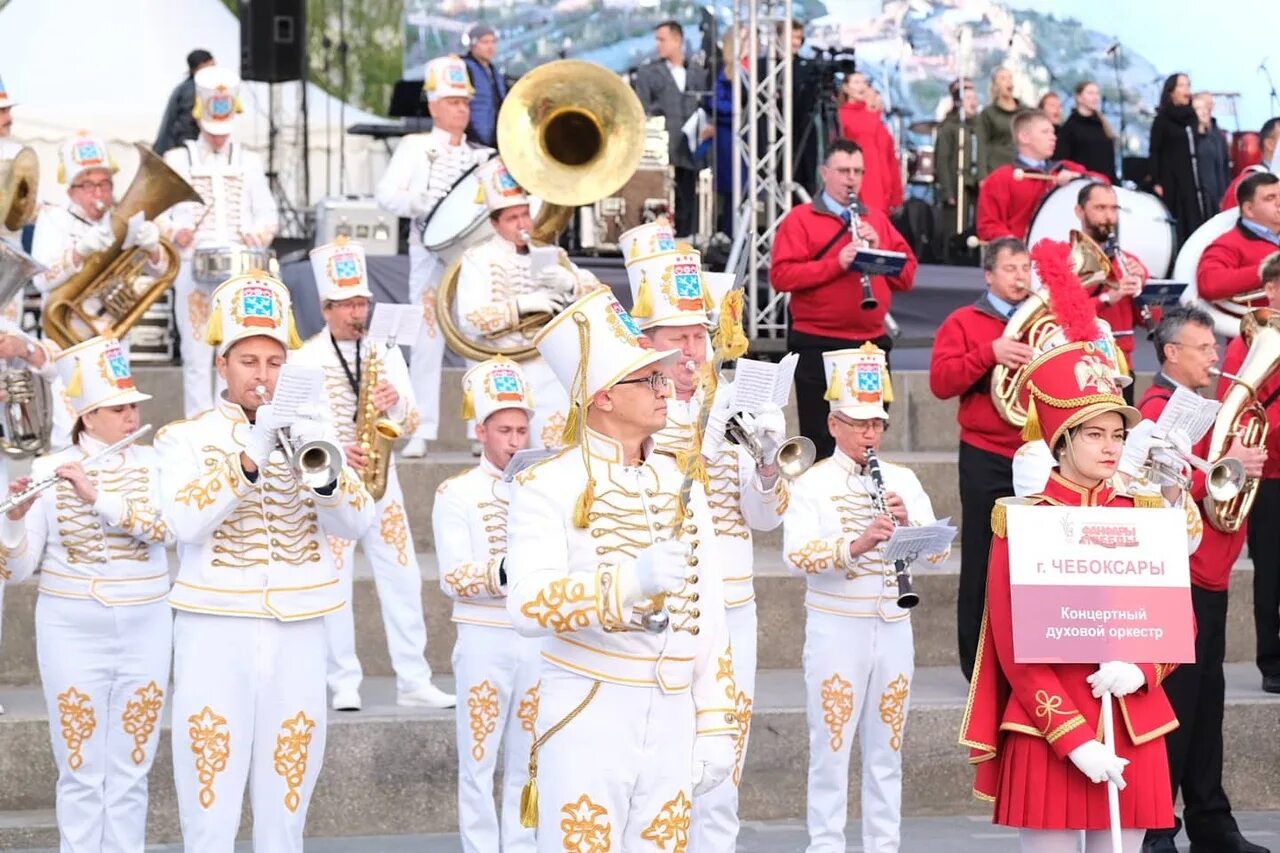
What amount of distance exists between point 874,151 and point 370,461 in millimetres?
5368

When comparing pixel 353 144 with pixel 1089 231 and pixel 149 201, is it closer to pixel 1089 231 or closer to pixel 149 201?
pixel 149 201

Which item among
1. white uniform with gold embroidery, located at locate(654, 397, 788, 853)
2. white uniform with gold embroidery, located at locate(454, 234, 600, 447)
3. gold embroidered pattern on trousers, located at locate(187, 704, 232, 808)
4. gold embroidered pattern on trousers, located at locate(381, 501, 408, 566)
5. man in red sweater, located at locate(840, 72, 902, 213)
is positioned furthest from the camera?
man in red sweater, located at locate(840, 72, 902, 213)

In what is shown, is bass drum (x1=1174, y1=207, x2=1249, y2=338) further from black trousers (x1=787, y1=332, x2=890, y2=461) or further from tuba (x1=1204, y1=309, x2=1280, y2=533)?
tuba (x1=1204, y1=309, x2=1280, y2=533)

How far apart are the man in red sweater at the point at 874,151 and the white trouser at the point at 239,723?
23.1 feet

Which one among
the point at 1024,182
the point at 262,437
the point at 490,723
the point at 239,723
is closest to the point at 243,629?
the point at 239,723

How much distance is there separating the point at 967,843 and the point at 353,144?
10292 millimetres

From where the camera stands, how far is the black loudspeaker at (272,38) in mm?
14727

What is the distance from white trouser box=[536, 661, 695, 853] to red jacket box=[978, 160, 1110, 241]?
6795 millimetres

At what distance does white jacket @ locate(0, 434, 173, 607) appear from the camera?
23.5 ft

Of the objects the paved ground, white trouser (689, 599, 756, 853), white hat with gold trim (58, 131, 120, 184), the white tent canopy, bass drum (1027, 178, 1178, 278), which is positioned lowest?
the paved ground

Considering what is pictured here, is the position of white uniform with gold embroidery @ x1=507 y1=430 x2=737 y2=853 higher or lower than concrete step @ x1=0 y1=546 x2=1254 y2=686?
higher

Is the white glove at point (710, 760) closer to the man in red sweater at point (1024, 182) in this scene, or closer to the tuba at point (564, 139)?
the tuba at point (564, 139)

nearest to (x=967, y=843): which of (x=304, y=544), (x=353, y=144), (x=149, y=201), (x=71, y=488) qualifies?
(x=304, y=544)

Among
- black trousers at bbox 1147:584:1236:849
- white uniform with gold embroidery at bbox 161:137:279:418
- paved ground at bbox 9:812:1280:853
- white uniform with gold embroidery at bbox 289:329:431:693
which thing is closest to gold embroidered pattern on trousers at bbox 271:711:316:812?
paved ground at bbox 9:812:1280:853
